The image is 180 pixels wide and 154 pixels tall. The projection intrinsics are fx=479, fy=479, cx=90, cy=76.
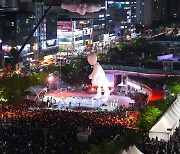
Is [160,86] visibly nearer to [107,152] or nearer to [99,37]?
[107,152]

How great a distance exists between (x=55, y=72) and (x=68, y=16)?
2030 inches

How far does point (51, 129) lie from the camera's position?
95.2 feet

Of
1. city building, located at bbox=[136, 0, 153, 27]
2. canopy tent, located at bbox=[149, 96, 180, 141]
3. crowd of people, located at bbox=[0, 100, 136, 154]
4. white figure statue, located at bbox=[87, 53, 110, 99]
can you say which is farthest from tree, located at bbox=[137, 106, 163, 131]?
city building, located at bbox=[136, 0, 153, 27]

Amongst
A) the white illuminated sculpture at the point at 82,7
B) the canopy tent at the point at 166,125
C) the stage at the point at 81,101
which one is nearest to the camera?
the canopy tent at the point at 166,125

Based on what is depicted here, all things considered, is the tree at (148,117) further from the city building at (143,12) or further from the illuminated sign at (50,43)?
the city building at (143,12)

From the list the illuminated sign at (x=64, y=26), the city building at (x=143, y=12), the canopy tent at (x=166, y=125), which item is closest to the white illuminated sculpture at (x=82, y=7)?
the canopy tent at (x=166, y=125)

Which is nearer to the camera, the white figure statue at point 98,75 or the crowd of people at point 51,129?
the crowd of people at point 51,129

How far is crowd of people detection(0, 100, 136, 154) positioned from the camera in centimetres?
2506

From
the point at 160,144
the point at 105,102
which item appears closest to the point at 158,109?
the point at 160,144

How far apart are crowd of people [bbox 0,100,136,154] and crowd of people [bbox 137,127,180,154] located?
1.71m

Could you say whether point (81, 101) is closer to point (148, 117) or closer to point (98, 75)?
point (98, 75)

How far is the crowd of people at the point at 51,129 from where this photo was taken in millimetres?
25062

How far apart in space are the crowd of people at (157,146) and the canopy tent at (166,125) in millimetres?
1152

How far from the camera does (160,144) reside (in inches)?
1087
